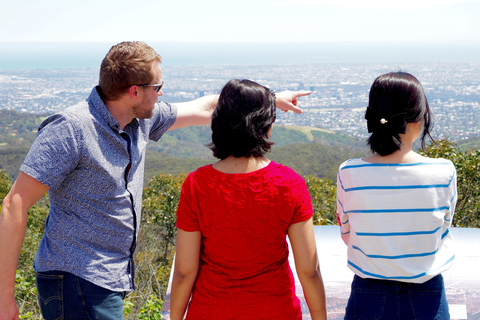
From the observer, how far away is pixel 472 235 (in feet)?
11.0

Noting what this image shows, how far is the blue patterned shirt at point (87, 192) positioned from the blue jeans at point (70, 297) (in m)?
0.03

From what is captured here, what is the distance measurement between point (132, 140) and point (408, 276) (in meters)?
1.31

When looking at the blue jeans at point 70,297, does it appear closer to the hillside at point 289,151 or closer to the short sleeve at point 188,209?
the short sleeve at point 188,209

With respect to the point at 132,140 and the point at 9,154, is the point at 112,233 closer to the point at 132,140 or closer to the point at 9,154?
the point at 132,140

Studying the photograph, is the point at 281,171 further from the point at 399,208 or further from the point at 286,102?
the point at 286,102

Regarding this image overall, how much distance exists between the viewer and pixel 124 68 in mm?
1857

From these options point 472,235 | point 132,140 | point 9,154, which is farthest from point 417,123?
point 9,154

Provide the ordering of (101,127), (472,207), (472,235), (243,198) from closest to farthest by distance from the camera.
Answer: (243,198), (101,127), (472,235), (472,207)

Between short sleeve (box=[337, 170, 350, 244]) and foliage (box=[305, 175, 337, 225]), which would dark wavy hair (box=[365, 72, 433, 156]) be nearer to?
short sleeve (box=[337, 170, 350, 244])

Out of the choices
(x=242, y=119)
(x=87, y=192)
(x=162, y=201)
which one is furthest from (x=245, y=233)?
(x=162, y=201)

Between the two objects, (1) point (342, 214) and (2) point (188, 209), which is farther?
(1) point (342, 214)

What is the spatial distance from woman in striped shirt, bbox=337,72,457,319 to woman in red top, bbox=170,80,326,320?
0.22 m

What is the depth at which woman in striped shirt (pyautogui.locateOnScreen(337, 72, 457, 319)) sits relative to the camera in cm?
162

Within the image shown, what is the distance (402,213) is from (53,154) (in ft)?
4.43
